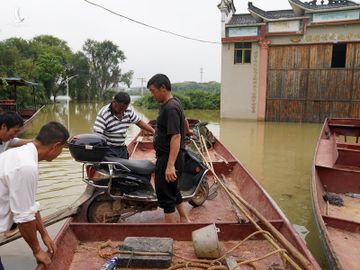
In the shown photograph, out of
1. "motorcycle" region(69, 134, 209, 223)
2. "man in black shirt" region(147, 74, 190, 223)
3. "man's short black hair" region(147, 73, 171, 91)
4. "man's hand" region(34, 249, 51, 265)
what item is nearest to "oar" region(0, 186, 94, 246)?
"motorcycle" region(69, 134, 209, 223)

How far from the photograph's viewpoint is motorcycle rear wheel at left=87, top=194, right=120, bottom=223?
11.1ft

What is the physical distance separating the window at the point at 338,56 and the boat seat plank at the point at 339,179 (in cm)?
1313

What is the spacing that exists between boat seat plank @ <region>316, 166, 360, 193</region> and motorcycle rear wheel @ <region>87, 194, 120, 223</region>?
292 cm

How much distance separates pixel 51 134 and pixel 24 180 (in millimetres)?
369

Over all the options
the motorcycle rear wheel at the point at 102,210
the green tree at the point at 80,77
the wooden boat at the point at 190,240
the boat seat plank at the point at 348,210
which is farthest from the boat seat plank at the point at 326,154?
the green tree at the point at 80,77

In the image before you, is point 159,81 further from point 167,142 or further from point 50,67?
point 50,67

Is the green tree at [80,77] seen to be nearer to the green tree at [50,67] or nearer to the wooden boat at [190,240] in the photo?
the green tree at [50,67]

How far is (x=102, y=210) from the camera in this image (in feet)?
11.2

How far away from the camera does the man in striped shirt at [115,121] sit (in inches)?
151

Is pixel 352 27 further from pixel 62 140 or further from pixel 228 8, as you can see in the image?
pixel 62 140

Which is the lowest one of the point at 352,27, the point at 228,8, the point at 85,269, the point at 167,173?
the point at 85,269

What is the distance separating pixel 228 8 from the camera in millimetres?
17500

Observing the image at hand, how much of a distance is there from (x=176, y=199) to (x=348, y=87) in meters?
14.8

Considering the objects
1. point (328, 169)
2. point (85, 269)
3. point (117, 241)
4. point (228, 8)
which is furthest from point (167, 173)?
point (228, 8)
